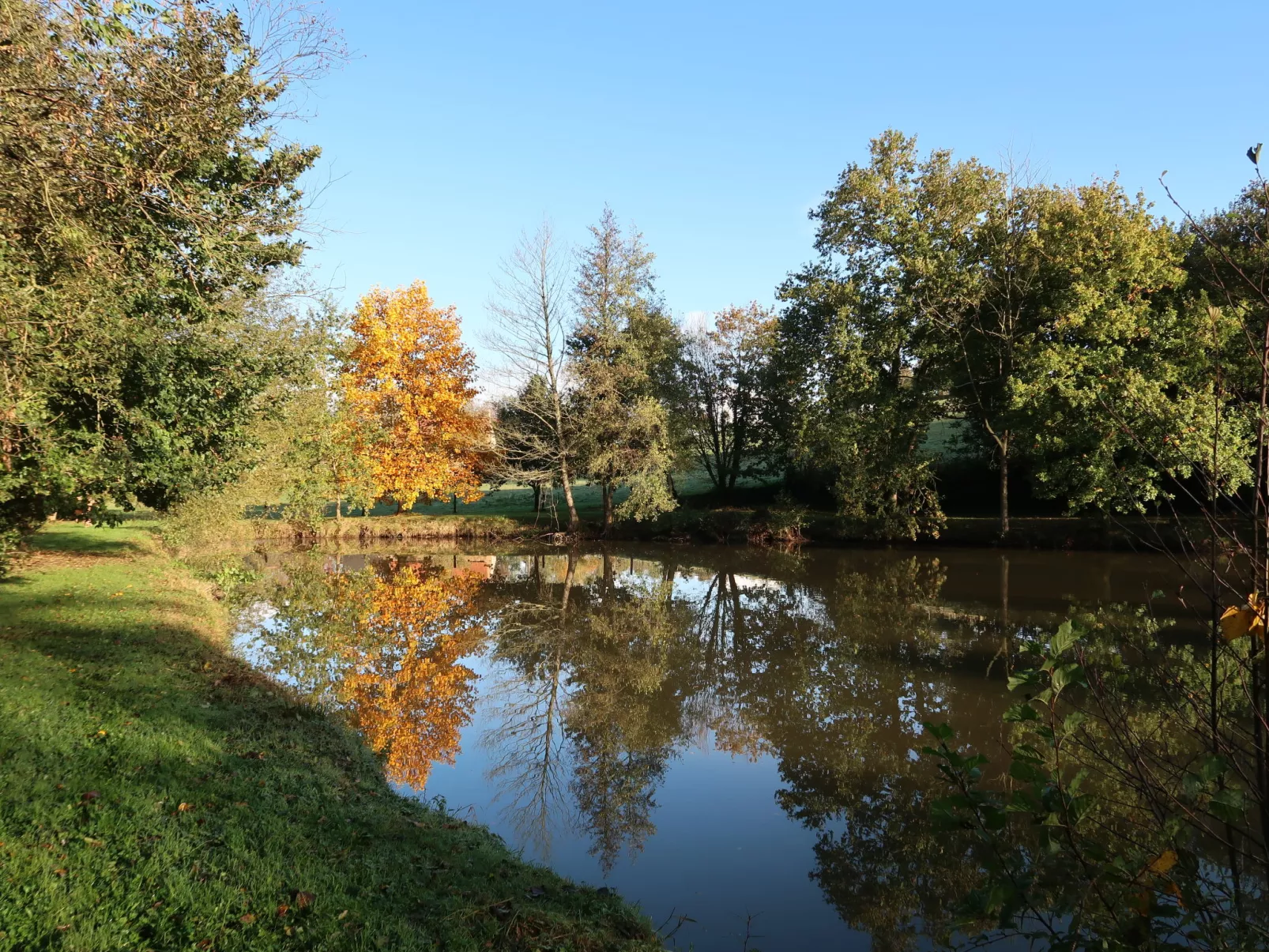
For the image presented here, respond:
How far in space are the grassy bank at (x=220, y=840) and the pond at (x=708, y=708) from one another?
44.1 inches

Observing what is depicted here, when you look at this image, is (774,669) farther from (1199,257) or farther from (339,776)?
(1199,257)

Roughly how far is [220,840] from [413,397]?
29922 mm

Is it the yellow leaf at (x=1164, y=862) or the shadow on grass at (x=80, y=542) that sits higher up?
the yellow leaf at (x=1164, y=862)

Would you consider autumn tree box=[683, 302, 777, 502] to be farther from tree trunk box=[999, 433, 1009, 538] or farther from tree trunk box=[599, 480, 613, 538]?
tree trunk box=[999, 433, 1009, 538]

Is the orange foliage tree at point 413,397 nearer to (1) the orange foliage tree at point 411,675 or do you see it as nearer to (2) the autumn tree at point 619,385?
(2) the autumn tree at point 619,385

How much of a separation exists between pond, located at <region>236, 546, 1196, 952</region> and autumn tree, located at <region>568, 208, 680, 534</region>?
9172 millimetres

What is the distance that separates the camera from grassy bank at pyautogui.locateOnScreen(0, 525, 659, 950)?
419cm

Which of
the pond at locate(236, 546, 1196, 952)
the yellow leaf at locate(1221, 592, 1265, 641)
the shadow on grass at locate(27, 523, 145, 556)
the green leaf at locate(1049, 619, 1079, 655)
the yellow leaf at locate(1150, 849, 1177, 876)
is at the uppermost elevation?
the yellow leaf at locate(1221, 592, 1265, 641)

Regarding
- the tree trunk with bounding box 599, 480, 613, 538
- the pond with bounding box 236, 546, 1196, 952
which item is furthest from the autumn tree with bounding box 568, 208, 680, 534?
the pond with bounding box 236, 546, 1196, 952

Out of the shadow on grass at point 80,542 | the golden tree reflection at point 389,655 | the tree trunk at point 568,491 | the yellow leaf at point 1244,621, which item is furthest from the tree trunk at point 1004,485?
the shadow on grass at point 80,542

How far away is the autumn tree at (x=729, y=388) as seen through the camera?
1446 inches

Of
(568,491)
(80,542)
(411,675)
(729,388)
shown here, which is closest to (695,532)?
(568,491)

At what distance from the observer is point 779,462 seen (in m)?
37.0

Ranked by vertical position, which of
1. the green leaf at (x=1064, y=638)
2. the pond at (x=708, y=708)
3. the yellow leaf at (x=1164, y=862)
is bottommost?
the pond at (x=708, y=708)
